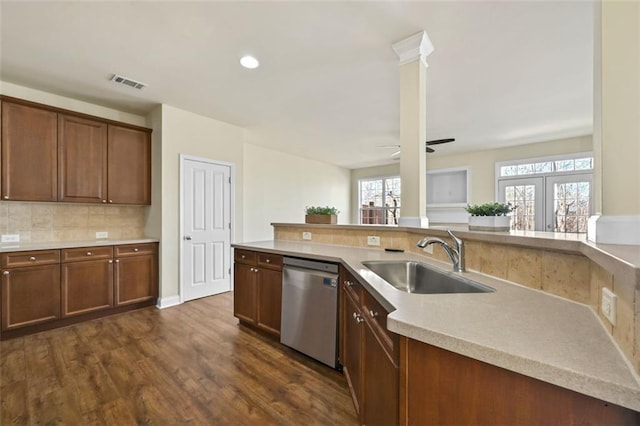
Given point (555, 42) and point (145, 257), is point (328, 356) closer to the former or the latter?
point (145, 257)

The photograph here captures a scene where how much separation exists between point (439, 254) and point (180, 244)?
332cm

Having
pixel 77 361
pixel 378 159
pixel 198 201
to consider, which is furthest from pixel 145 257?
pixel 378 159

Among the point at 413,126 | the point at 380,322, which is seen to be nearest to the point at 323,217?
the point at 413,126

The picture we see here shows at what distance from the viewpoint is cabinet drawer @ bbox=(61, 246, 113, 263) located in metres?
2.96

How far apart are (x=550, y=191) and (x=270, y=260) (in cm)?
565

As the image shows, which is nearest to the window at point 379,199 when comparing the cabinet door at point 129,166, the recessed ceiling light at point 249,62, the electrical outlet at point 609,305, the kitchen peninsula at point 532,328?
the recessed ceiling light at point 249,62

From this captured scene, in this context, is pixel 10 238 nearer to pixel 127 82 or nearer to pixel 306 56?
pixel 127 82

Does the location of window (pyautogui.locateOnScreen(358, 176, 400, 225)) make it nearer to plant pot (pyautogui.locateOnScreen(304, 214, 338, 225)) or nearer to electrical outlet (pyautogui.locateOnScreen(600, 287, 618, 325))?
plant pot (pyautogui.locateOnScreen(304, 214, 338, 225))

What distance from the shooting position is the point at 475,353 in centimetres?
72

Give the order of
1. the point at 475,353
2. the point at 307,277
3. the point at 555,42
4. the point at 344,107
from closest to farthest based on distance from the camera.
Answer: the point at 475,353
the point at 307,277
the point at 555,42
the point at 344,107

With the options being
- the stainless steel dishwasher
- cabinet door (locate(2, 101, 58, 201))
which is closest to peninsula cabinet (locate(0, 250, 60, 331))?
cabinet door (locate(2, 101, 58, 201))

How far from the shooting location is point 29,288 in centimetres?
275

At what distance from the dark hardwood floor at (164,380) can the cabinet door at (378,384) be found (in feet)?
1.31

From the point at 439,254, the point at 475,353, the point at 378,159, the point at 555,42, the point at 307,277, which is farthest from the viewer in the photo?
the point at 378,159
